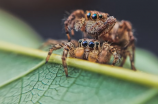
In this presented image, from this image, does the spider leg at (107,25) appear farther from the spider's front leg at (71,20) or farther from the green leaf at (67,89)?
the green leaf at (67,89)

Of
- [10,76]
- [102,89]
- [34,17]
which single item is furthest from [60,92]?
[34,17]

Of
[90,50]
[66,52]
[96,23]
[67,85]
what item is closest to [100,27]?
[96,23]

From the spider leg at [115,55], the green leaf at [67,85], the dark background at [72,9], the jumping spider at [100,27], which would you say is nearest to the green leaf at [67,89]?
the green leaf at [67,85]

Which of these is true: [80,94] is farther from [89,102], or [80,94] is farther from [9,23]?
[9,23]

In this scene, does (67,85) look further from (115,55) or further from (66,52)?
(115,55)

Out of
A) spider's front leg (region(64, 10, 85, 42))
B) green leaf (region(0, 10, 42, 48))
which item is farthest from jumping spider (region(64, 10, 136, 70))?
green leaf (region(0, 10, 42, 48))

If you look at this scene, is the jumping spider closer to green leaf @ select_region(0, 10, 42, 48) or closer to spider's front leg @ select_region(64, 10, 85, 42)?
spider's front leg @ select_region(64, 10, 85, 42)
